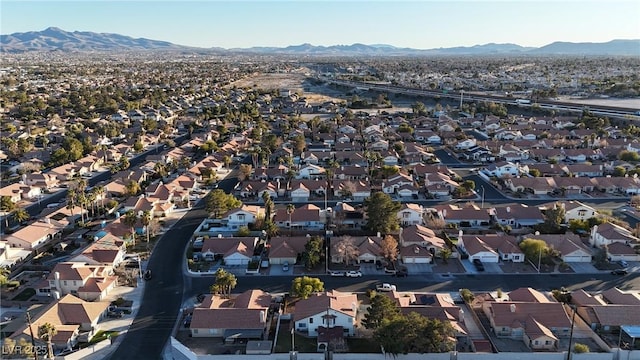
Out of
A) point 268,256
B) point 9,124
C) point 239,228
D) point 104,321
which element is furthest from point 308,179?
point 9,124

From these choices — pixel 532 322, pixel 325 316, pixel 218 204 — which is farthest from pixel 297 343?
pixel 218 204

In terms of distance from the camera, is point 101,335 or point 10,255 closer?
point 101,335

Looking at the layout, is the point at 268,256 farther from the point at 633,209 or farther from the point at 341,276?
the point at 633,209

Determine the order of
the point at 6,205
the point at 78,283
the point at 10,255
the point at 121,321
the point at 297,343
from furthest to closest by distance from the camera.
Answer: the point at 6,205 → the point at 10,255 → the point at 78,283 → the point at 121,321 → the point at 297,343

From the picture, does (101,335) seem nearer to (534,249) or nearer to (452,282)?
(452,282)

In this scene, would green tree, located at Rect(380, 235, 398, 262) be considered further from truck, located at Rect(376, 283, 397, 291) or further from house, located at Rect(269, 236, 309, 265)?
house, located at Rect(269, 236, 309, 265)
